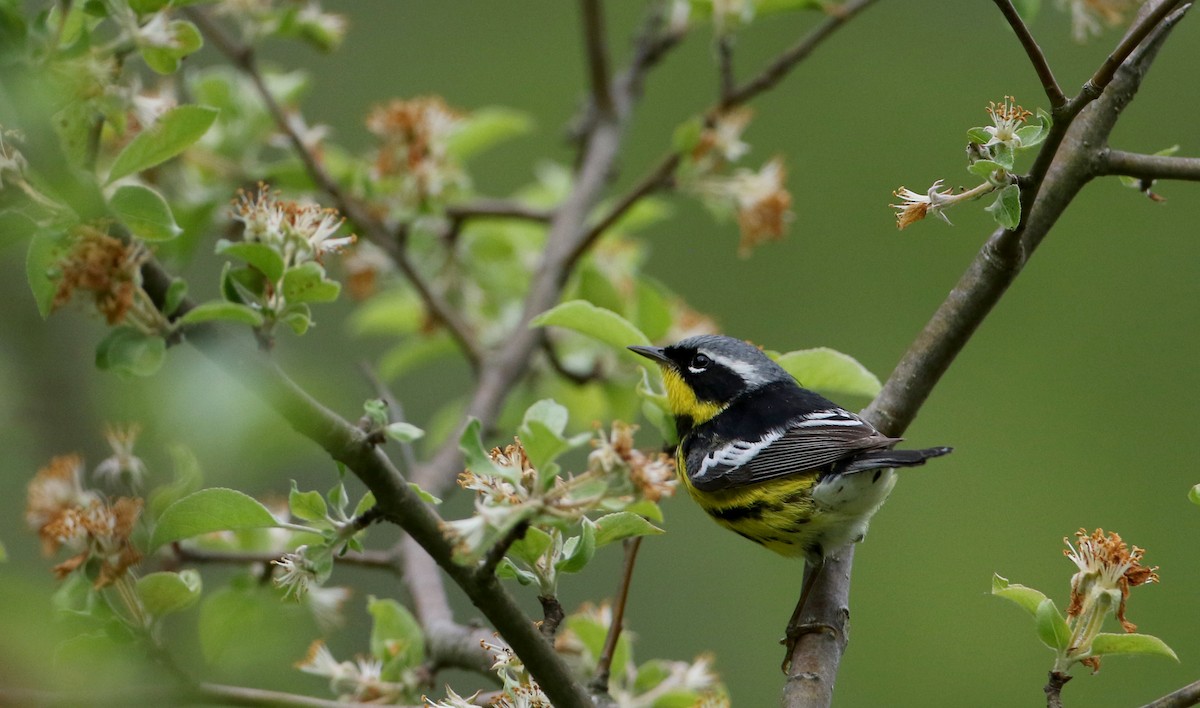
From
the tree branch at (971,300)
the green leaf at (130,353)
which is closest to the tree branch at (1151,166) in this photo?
the tree branch at (971,300)

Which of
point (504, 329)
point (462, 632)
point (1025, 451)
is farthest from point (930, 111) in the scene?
point (462, 632)

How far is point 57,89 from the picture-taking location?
1426mm

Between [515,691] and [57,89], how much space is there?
0.93m

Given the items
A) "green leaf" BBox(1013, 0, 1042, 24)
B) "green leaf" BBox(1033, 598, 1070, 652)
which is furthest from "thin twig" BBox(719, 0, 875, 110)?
"green leaf" BBox(1033, 598, 1070, 652)

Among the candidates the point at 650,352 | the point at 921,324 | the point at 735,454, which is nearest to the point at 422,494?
the point at 650,352

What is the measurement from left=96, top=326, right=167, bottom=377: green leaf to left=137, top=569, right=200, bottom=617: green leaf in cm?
31

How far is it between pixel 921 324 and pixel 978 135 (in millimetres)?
5539

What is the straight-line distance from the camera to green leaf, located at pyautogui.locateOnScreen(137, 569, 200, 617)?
1.56 m

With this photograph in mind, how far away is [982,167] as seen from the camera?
1.32 meters

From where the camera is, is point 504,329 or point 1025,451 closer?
point 504,329

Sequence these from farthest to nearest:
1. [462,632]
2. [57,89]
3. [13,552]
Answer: [13,552] < [462,632] < [57,89]

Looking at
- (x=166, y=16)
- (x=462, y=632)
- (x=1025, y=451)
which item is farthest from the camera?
(x=1025, y=451)

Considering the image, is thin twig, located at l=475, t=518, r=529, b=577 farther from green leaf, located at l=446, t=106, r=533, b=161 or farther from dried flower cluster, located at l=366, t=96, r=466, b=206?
green leaf, located at l=446, t=106, r=533, b=161

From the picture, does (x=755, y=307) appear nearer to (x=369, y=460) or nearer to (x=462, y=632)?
(x=462, y=632)
